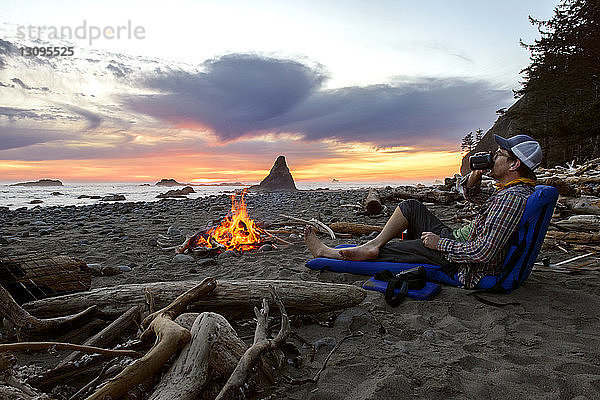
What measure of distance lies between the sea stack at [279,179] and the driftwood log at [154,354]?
40326mm

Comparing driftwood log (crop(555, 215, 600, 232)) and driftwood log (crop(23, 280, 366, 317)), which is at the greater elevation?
driftwood log (crop(555, 215, 600, 232))

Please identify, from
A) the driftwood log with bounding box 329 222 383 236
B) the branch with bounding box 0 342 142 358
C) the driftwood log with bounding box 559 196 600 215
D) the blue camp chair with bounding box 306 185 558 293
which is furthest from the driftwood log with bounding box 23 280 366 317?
the driftwood log with bounding box 559 196 600 215

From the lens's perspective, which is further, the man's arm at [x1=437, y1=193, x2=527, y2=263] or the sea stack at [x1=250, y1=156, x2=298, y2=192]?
the sea stack at [x1=250, y1=156, x2=298, y2=192]

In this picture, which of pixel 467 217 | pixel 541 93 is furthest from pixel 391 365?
pixel 541 93

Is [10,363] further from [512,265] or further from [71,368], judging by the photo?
[512,265]

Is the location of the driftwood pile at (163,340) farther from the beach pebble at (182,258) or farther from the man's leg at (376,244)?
the beach pebble at (182,258)

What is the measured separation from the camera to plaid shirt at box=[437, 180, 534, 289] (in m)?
3.73

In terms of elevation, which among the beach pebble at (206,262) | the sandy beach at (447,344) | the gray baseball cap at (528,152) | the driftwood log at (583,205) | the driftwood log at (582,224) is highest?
the gray baseball cap at (528,152)

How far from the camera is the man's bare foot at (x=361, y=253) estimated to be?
193 inches

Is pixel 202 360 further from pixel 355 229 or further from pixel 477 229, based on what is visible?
pixel 355 229

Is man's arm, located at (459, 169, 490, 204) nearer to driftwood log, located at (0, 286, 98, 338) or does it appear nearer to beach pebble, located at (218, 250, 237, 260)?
beach pebble, located at (218, 250, 237, 260)

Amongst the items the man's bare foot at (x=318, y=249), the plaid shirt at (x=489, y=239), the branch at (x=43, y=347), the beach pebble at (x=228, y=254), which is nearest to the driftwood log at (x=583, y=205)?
the plaid shirt at (x=489, y=239)

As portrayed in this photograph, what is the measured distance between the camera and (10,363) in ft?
5.76

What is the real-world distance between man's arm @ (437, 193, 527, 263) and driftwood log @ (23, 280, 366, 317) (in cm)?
161
